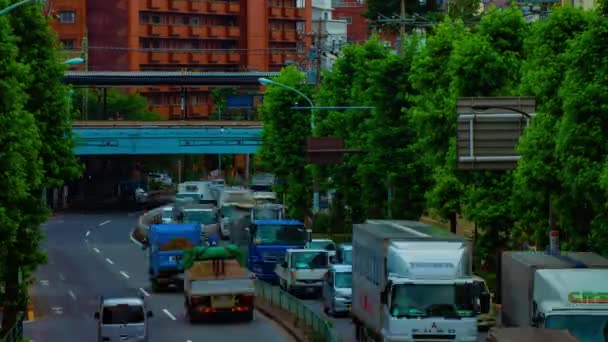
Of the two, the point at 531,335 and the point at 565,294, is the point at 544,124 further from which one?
the point at 531,335

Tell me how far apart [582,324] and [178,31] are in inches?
4932

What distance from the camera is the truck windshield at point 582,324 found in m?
28.3

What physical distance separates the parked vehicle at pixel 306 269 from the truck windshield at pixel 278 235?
5.03 meters

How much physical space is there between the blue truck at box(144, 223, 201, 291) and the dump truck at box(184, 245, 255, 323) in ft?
Result: 28.1

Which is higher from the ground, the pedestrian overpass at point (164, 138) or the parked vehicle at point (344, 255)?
the pedestrian overpass at point (164, 138)

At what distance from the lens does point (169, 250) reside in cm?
5709

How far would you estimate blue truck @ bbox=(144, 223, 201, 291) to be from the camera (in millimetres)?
56938

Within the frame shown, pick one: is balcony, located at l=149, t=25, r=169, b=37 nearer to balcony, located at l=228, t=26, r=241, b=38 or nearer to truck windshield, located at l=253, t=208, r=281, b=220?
balcony, located at l=228, t=26, r=241, b=38

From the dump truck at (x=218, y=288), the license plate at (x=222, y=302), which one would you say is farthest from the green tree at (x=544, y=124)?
the license plate at (x=222, y=302)

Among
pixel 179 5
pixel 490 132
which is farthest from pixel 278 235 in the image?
pixel 179 5

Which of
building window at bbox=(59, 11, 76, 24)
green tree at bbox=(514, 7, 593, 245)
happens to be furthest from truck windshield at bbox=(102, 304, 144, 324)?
building window at bbox=(59, 11, 76, 24)

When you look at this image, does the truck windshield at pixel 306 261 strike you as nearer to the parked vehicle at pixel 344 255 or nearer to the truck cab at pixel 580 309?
the parked vehicle at pixel 344 255

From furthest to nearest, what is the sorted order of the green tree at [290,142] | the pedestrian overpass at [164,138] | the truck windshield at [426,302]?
1. the pedestrian overpass at [164,138]
2. the green tree at [290,142]
3. the truck windshield at [426,302]

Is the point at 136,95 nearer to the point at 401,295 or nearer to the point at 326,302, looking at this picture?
the point at 326,302
